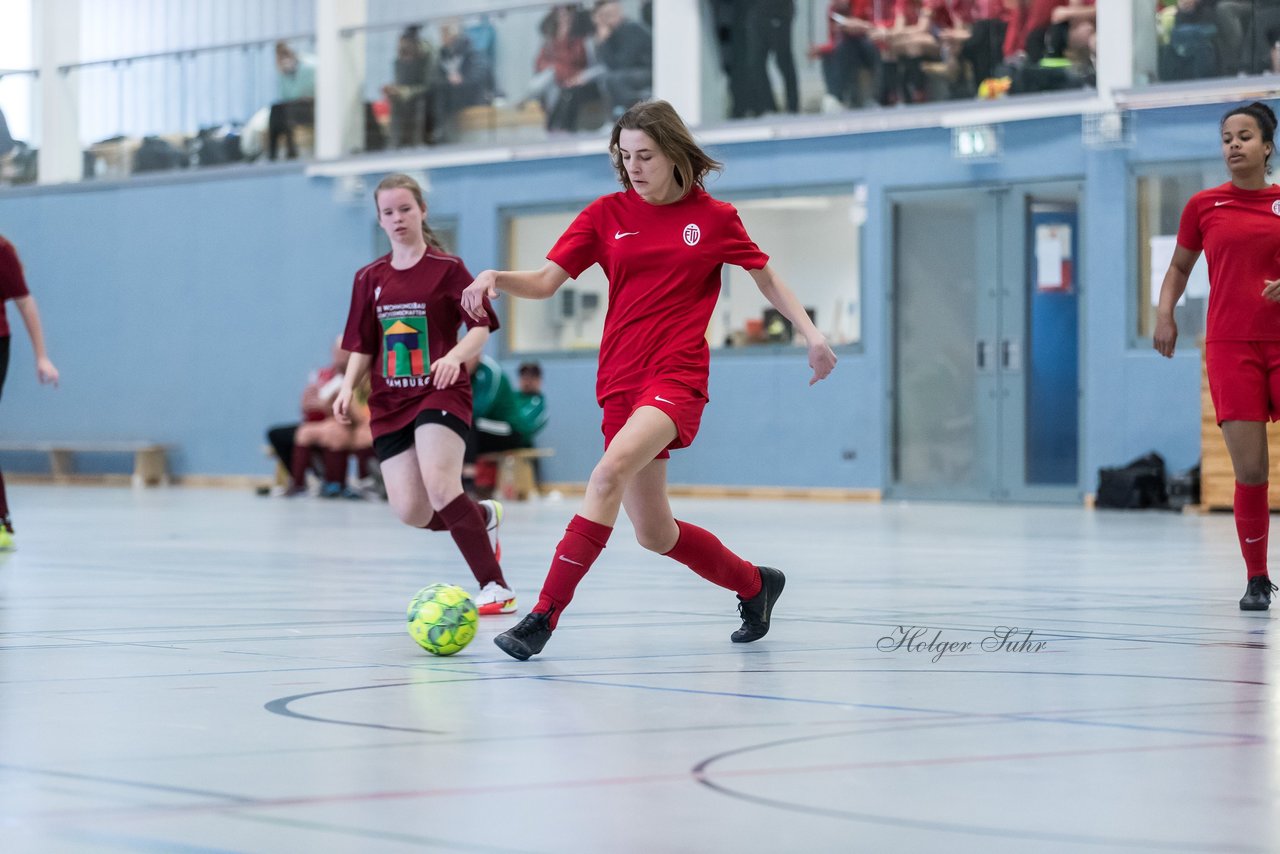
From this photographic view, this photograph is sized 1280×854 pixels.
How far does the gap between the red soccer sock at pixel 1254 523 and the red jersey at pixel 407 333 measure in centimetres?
293

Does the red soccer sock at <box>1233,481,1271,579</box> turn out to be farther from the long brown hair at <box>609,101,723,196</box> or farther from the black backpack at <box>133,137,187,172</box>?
the black backpack at <box>133,137,187,172</box>

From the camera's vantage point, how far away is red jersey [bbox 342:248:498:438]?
7.14 m

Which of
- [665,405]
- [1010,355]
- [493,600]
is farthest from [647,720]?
[1010,355]

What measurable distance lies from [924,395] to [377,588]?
452 inches

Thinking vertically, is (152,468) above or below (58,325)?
below

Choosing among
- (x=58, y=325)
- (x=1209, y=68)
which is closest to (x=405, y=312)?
(x=1209, y=68)

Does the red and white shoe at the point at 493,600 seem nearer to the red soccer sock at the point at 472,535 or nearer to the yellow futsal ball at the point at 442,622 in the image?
the red soccer sock at the point at 472,535

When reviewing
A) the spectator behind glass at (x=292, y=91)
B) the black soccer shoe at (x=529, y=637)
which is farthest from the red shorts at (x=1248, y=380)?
the spectator behind glass at (x=292, y=91)

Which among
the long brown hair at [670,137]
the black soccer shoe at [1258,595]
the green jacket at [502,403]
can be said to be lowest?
the black soccer shoe at [1258,595]

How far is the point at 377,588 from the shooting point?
8461 millimetres

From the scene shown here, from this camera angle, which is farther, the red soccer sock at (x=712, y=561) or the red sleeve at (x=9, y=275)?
the red sleeve at (x=9, y=275)

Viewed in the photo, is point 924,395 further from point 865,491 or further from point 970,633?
point 970,633

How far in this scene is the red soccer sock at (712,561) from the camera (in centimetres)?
594

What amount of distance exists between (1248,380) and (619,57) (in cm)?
1413
